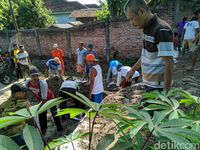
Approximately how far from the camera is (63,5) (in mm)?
36656

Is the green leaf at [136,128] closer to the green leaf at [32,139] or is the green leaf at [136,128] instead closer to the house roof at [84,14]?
the green leaf at [32,139]

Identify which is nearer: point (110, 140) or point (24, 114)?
point (24, 114)

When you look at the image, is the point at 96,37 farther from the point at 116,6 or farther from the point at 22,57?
the point at 116,6

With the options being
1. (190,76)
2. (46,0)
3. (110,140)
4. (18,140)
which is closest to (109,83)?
(190,76)

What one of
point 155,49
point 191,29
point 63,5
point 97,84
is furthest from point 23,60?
point 63,5

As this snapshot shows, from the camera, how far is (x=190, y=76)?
6.46 metres

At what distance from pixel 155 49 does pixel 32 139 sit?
5.26 feet

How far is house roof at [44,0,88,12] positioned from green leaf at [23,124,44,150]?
3556 cm

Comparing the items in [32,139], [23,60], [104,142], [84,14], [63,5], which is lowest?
[23,60]

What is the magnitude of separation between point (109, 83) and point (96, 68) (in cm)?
280

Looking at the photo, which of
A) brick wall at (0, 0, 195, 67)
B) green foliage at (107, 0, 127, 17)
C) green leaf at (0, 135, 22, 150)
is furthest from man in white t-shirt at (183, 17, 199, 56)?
green foliage at (107, 0, 127, 17)

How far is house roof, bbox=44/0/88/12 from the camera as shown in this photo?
3581 cm

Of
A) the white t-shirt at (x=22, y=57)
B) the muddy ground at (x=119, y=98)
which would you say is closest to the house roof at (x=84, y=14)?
the white t-shirt at (x=22, y=57)

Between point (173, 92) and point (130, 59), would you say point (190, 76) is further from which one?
point (130, 59)
